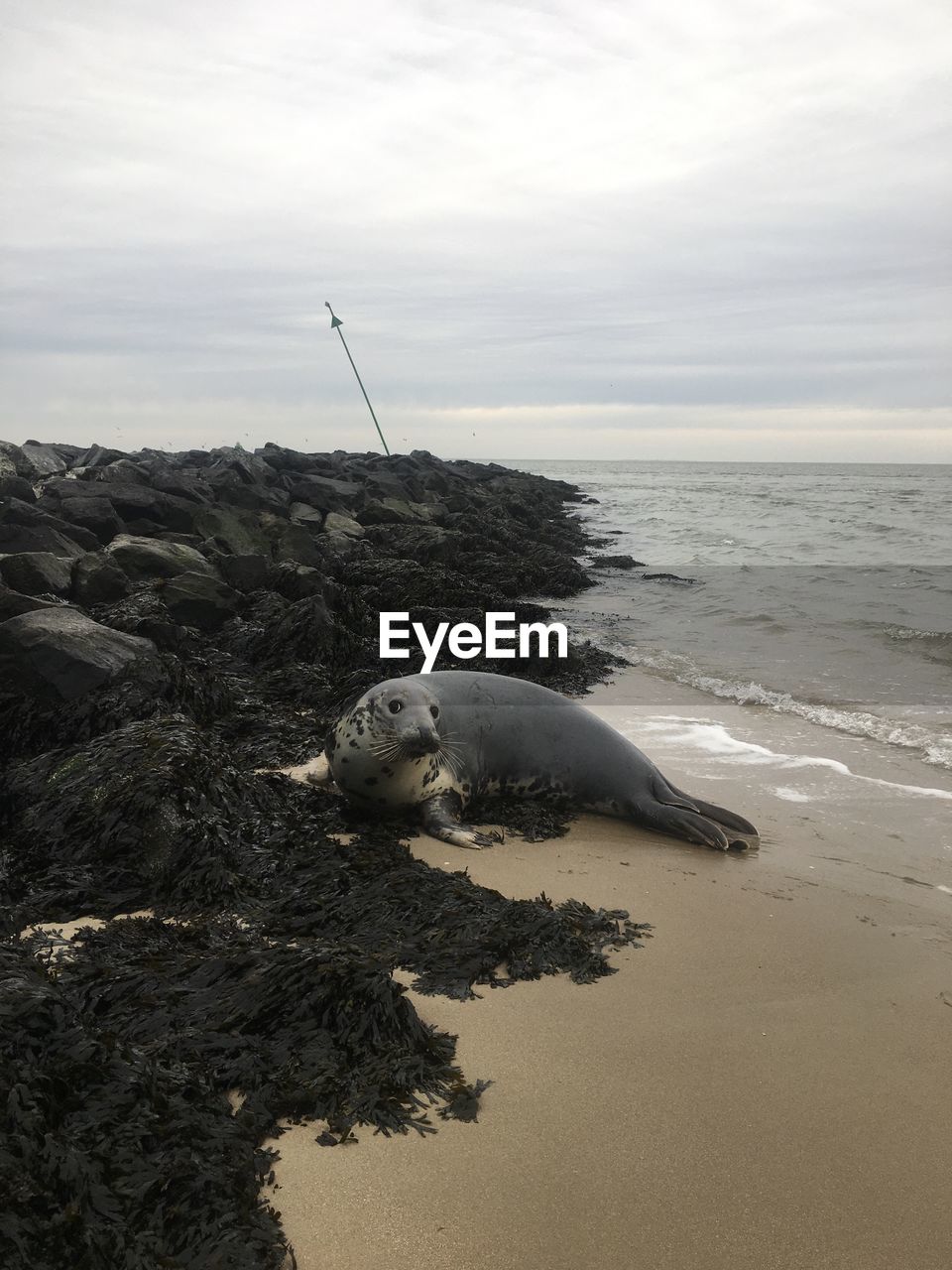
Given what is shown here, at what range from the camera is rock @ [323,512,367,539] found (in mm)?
16141

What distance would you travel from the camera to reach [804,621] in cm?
1305

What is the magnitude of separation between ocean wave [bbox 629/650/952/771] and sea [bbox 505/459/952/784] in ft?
0.05

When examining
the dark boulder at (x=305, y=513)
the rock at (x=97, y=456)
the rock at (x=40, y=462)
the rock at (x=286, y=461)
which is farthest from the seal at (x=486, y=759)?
the rock at (x=286, y=461)

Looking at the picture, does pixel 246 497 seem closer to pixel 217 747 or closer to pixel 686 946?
pixel 217 747

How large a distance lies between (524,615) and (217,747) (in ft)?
24.2

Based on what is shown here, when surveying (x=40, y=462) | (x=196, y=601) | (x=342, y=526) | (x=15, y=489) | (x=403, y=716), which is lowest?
(x=403, y=716)

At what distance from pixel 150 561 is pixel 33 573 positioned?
1.81 metres

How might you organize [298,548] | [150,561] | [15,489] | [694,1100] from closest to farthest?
[694,1100] < [150,561] < [15,489] < [298,548]

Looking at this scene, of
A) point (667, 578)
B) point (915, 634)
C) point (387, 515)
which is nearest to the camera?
point (915, 634)

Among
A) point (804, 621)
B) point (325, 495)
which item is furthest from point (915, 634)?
point (325, 495)

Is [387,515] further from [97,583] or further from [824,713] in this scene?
[824,713]

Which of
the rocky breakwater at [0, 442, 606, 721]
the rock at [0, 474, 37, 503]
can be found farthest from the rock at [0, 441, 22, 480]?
the rock at [0, 474, 37, 503]

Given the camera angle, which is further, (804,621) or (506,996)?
(804,621)

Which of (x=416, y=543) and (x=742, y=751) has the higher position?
(x=416, y=543)
